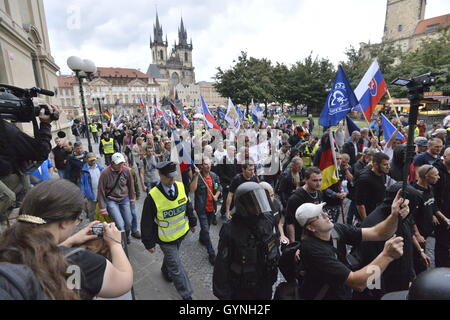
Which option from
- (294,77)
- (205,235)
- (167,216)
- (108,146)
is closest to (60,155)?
(108,146)

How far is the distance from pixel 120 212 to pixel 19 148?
2.90 m

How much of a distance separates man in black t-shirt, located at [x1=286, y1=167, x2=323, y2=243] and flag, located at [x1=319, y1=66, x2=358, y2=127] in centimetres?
208

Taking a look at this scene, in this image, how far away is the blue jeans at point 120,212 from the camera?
4.47m

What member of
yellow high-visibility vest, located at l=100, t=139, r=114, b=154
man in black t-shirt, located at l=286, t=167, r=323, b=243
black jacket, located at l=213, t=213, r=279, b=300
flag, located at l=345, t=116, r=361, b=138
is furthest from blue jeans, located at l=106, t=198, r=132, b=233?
flag, located at l=345, t=116, r=361, b=138

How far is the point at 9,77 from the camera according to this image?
8719 millimetres

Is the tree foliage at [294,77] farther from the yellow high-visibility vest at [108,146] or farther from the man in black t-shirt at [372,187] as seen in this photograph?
the man in black t-shirt at [372,187]

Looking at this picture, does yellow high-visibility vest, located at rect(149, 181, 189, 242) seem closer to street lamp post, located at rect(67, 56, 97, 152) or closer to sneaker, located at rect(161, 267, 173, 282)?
sneaker, located at rect(161, 267, 173, 282)

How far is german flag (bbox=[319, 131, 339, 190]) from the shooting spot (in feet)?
14.4

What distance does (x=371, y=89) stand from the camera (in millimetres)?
6043

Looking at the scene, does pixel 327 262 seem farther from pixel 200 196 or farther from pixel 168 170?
pixel 200 196
